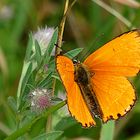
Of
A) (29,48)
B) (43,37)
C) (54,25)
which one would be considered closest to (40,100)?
(29,48)

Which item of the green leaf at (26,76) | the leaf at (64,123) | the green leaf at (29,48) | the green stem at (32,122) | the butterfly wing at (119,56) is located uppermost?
the green leaf at (29,48)

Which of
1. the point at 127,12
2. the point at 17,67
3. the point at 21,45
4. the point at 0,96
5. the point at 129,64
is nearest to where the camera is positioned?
the point at 129,64

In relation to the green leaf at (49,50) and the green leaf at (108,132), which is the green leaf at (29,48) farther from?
the green leaf at (108,132)

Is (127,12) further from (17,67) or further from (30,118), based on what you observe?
(30,118)

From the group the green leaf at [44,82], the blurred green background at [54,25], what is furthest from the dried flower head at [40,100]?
the blurred green background at [54,25]

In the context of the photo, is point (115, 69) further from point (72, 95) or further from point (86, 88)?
point (72, 95)

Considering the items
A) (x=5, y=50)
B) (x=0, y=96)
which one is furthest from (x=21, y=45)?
(x=0, y=96)

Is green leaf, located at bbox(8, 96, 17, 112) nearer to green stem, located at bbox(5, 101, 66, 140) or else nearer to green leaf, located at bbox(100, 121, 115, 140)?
green stem, located at bbox(5, 101, 66, 140)
